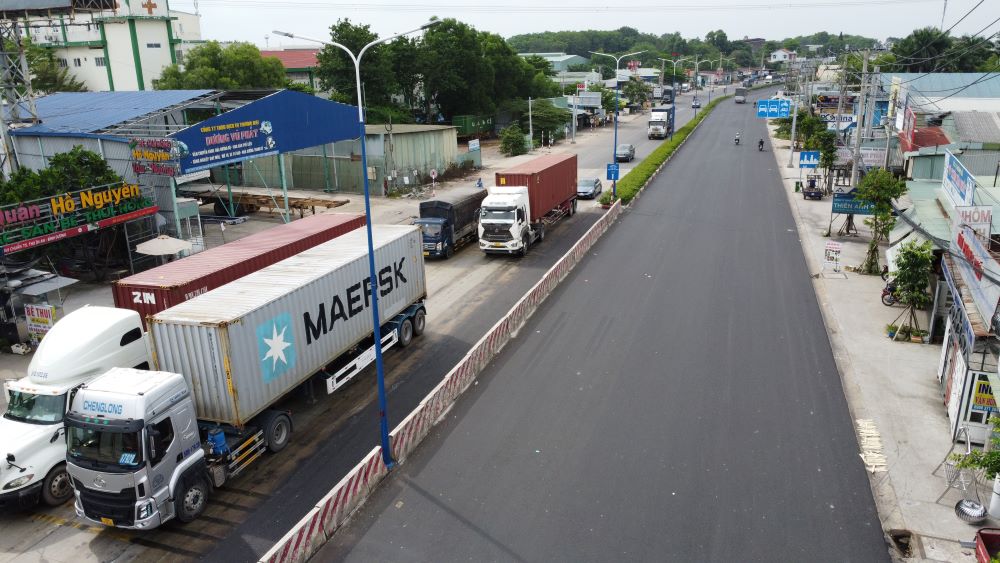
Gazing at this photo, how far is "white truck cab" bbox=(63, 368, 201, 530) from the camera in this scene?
39.7 feet

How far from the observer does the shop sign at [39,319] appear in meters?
21.2

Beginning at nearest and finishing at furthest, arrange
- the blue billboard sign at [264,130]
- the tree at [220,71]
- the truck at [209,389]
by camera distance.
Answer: the truck at [209,389]
the blue billboard sign at [264,130]
the tree at [220,71]

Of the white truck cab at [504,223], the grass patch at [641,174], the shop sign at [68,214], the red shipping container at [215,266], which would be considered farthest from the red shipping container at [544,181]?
the shop sign at [68,214]

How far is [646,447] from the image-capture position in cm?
1527

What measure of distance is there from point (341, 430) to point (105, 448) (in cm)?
536

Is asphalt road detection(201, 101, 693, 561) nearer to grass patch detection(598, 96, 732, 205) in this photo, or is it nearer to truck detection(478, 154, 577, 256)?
truck detection(478, 154, 577, 256)

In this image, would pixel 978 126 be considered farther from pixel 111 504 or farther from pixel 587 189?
pixel 111 504

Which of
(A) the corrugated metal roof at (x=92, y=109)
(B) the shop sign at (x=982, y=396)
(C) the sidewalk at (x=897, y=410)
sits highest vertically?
(A) the corrugated metal roof at (x=92, y=109)

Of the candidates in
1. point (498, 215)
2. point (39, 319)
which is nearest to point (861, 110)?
point (498, 215)

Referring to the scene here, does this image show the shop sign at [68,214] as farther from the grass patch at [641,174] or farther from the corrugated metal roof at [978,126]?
the corrugated metal roof at [978,126]

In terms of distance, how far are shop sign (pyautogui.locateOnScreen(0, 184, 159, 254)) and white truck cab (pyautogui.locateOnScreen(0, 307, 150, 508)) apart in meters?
11.4

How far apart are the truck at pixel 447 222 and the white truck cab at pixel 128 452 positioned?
58.8 ft

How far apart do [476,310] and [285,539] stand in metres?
14.0

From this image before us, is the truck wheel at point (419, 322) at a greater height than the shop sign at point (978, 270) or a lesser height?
lesser
